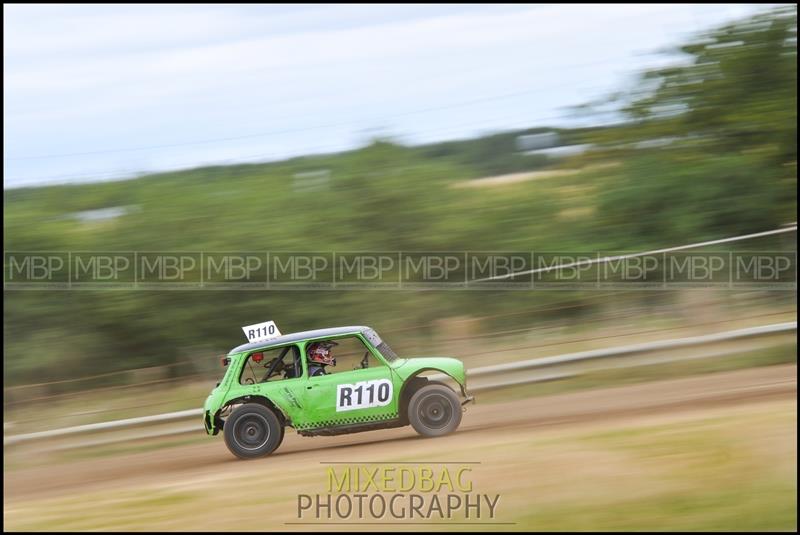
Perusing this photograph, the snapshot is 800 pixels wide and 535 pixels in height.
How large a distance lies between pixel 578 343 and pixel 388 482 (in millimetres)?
4595

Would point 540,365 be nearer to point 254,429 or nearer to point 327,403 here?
point 327,403

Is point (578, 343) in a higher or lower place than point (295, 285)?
lower

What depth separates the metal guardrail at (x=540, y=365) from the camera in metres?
8.62

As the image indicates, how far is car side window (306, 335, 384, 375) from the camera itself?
23.3 feet

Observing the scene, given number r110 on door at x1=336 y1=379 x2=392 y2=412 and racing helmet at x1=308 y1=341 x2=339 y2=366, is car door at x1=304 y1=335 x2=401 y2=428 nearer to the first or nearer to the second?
number r110 on door at x1=336 y1=379 x2=392 y2=412

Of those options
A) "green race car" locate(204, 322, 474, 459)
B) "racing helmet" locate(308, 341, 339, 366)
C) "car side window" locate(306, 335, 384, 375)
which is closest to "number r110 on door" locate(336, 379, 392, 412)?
"green race car" locate(204, 322, 474, 459)

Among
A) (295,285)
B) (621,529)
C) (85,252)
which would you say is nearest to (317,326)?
(295,285)

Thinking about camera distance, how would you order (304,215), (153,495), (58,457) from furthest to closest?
(304,215) < (58,457) < (153,495)

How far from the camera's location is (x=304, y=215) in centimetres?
1199

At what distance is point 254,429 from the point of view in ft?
22.8

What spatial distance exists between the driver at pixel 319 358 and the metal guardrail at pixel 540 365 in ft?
6.24

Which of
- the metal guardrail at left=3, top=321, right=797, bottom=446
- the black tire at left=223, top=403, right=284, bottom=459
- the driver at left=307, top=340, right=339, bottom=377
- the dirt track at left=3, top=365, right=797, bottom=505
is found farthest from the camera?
the metal guardrail at left=3, top=321, right=797, bottom=446

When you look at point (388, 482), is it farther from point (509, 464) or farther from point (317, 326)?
point (317, 326)

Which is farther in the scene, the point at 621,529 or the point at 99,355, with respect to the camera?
the point at 99,355
